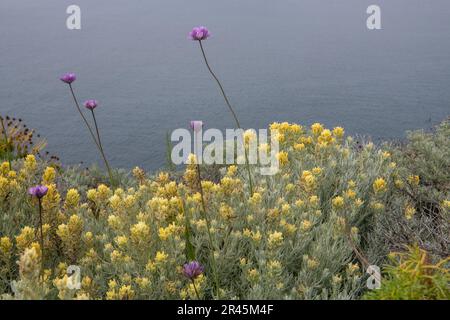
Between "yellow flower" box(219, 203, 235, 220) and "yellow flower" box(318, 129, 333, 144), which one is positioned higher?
"yellow flower" box(318, 129, 333, 144)

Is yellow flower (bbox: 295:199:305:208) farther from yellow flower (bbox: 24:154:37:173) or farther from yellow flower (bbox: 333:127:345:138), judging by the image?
yellow flower (bbox: 24:154:37:173)

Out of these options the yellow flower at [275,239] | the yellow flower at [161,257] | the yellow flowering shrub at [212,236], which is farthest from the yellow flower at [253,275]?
the yellow flower at [161,257]

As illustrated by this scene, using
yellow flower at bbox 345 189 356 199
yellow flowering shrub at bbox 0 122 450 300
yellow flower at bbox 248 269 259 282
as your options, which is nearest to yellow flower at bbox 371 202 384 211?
yellow flowering shrub at bbox 0 122 450 300

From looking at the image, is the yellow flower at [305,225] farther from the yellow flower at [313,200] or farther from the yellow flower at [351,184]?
the yellow flower at [351,184]

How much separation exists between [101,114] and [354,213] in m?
6.93

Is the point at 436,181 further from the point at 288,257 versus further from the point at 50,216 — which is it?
the point at 50,216

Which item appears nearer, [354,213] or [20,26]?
[354,213]

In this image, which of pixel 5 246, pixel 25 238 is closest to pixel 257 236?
pixel 25 238

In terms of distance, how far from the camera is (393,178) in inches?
196

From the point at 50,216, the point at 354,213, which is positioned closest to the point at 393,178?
the point at 354,213

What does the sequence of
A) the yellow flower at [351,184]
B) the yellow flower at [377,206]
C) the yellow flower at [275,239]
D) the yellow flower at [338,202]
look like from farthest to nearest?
the yellow flower at [351,184]
the yellow flower at [377,206]
the yellow flower at [338,202]
the yellow flower at [275,239]

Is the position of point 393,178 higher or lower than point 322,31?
lower

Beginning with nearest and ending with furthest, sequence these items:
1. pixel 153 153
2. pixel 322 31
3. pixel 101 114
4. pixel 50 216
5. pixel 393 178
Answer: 1. pixel 50 216
2. pixel 393 178
3. pixel 153 153
4. pixel 101 114
5. pixel 322 31
